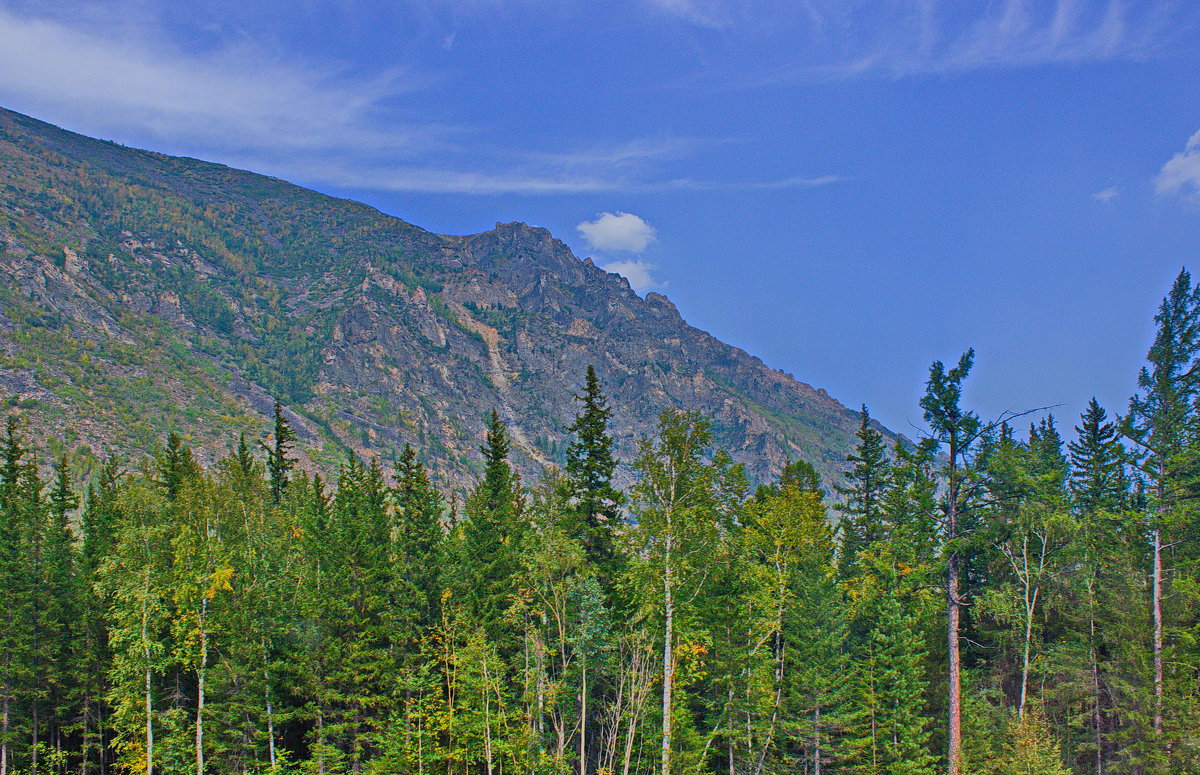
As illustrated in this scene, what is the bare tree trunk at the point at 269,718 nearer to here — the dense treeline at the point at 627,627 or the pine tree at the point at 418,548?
the dense treeline at the point at 627,627

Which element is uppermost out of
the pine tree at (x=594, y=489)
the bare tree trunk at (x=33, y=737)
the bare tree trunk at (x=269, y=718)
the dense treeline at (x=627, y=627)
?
the pine tree at (x=594, y=489)

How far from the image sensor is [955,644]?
20.2m

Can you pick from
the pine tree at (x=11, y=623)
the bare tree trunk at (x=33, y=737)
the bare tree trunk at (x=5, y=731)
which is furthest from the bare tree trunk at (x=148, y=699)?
the bare tree trunk at (x=5, y=731)

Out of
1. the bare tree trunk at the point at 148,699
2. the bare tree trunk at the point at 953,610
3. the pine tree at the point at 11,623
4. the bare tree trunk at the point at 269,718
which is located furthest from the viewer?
the pine tree at the point at 11,623

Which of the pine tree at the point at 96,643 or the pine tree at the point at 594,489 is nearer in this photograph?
the pine tree at the point at 594,489

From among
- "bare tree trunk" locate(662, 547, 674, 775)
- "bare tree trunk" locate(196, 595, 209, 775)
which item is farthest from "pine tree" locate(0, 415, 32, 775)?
"bare tree trunk" locate(662, 547, 674, 775)

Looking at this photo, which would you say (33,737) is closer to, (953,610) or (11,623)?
(11,623)

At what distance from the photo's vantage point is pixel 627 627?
27.2m

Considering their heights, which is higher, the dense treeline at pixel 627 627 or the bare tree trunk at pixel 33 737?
the dense treeline at pixel 627 627

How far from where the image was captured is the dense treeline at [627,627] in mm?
24578

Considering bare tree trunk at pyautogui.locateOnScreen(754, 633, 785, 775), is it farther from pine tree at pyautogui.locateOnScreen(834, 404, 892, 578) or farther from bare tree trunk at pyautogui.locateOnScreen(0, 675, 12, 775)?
bare tree trunk at pyautogui.locateOnScreen(0, 675, 12, 775)

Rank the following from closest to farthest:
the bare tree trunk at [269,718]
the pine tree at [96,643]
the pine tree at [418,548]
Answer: the bare tree trunk at [269,718] < the pine tree at [418,548] < the pine tree at [96,643]

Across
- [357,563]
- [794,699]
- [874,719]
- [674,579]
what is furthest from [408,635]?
[874,719]

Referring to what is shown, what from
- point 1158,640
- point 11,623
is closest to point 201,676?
point 11,623
